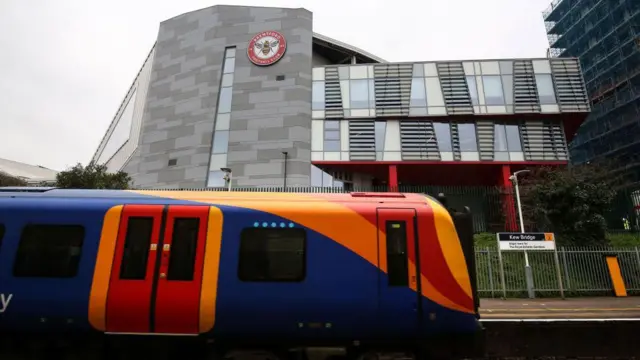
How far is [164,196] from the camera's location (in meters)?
6.42

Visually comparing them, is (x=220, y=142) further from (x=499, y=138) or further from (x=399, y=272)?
(x=399, y=272)

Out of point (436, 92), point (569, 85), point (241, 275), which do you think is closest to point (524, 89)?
point (569, 85)

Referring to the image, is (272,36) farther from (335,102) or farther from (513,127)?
(513,127)

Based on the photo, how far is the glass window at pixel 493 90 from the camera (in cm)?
3244

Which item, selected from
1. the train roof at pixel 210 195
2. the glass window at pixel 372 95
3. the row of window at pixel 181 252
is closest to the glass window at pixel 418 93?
the glass window at pixel 372 95

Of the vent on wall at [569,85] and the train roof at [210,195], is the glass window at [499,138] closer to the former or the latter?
the vent on wall at [569,85]

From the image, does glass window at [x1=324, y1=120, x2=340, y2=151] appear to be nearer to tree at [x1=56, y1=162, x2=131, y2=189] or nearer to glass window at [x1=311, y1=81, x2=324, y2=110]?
glass window at [x1=311, y1=81, x2=324, y2=110]

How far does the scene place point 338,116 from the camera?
33.0 meters

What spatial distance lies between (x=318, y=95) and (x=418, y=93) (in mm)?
8530

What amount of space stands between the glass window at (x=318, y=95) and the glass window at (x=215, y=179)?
32.6 ft

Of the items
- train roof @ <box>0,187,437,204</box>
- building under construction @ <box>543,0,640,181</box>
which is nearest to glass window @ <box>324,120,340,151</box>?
train roof @ <box>0,187,437,204</box>

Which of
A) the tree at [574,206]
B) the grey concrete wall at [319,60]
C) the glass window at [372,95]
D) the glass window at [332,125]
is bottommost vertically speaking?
the tree at [574,206]

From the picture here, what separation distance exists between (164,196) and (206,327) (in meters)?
2.20

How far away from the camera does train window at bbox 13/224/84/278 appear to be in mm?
5914
